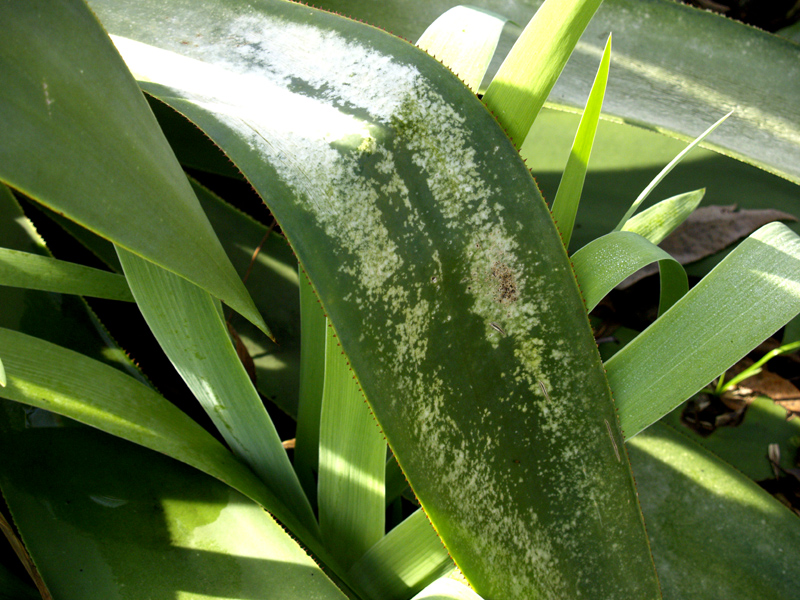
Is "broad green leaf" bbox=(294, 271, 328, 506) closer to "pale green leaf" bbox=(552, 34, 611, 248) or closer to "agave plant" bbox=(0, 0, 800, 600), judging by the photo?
"agave plant" bbox=(0, 0, 800, 600)

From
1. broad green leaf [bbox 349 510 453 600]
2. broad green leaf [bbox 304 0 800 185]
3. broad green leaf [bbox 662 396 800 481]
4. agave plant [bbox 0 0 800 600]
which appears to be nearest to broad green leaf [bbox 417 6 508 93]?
agave plant [bbox 0 0 800 600]

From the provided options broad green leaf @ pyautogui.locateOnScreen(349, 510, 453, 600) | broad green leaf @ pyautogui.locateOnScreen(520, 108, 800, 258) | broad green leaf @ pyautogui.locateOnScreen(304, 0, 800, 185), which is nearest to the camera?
broad green leaf @ pyautogui.locateOnScreen(349, 510, 453, 600)

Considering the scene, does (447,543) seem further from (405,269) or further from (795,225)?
(795,225)

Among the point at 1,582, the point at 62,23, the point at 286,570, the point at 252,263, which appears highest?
the point at 62,23

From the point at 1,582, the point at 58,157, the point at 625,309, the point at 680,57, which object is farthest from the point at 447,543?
the point at 680,57

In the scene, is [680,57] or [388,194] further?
[680,57]

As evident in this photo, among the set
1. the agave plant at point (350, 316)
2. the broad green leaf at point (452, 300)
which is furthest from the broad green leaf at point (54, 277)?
the broad green leaf at point (452, 300)

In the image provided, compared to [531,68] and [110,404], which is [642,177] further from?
[110,404]
